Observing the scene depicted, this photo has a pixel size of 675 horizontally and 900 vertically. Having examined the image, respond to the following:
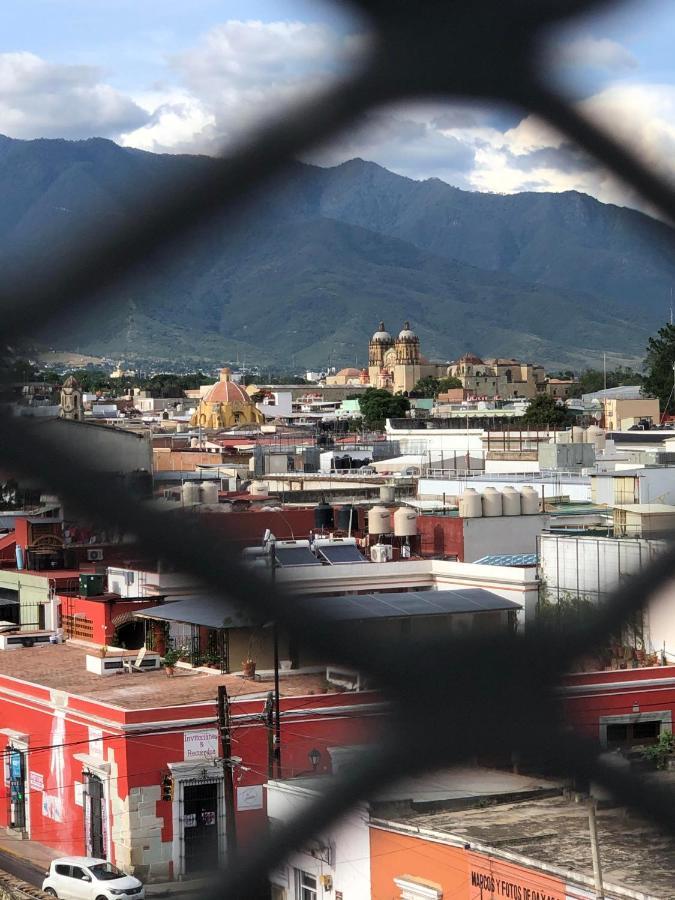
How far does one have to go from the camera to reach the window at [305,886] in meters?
0.41

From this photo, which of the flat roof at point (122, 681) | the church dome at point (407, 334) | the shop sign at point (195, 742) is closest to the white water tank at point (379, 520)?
the flat roof at point (122, 681)

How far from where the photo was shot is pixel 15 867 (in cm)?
125

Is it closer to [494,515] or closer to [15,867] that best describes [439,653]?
[15,867]

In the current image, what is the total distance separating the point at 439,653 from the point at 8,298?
0.13m

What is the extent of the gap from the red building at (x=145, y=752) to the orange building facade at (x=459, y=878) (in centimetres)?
18

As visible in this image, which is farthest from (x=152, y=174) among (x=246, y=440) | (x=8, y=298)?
(x=246, y=440)

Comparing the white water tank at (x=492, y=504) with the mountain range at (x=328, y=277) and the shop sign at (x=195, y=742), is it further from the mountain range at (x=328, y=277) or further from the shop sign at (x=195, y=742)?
the mountain range at (x=328, y=277)

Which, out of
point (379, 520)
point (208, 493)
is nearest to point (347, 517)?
point (379, 520)

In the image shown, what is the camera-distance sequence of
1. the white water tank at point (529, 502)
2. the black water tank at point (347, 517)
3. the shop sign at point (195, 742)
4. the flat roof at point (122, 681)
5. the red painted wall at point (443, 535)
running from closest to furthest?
the flat roof at point (122, 681), the shop sign at point (195, 742), the black water tank at point (347, 517), the red painted wall at point (443, 535), the white water tank at point (529, 502)

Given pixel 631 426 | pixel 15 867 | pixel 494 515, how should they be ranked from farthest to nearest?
pixel 631 426, pixel 494 515, pixel 15 867

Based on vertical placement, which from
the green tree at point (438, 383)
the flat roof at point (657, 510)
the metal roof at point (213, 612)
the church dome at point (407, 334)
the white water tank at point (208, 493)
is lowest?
the metal roof at point (213, 612)

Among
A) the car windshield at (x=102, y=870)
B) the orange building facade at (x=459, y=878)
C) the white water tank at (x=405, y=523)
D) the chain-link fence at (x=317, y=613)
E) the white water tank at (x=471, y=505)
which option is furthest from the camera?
the white water tank at (x=471, y=505)

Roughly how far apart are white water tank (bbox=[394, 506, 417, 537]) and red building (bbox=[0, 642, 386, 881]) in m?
2.16

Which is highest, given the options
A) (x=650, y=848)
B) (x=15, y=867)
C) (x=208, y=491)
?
(x=208, y=491)
